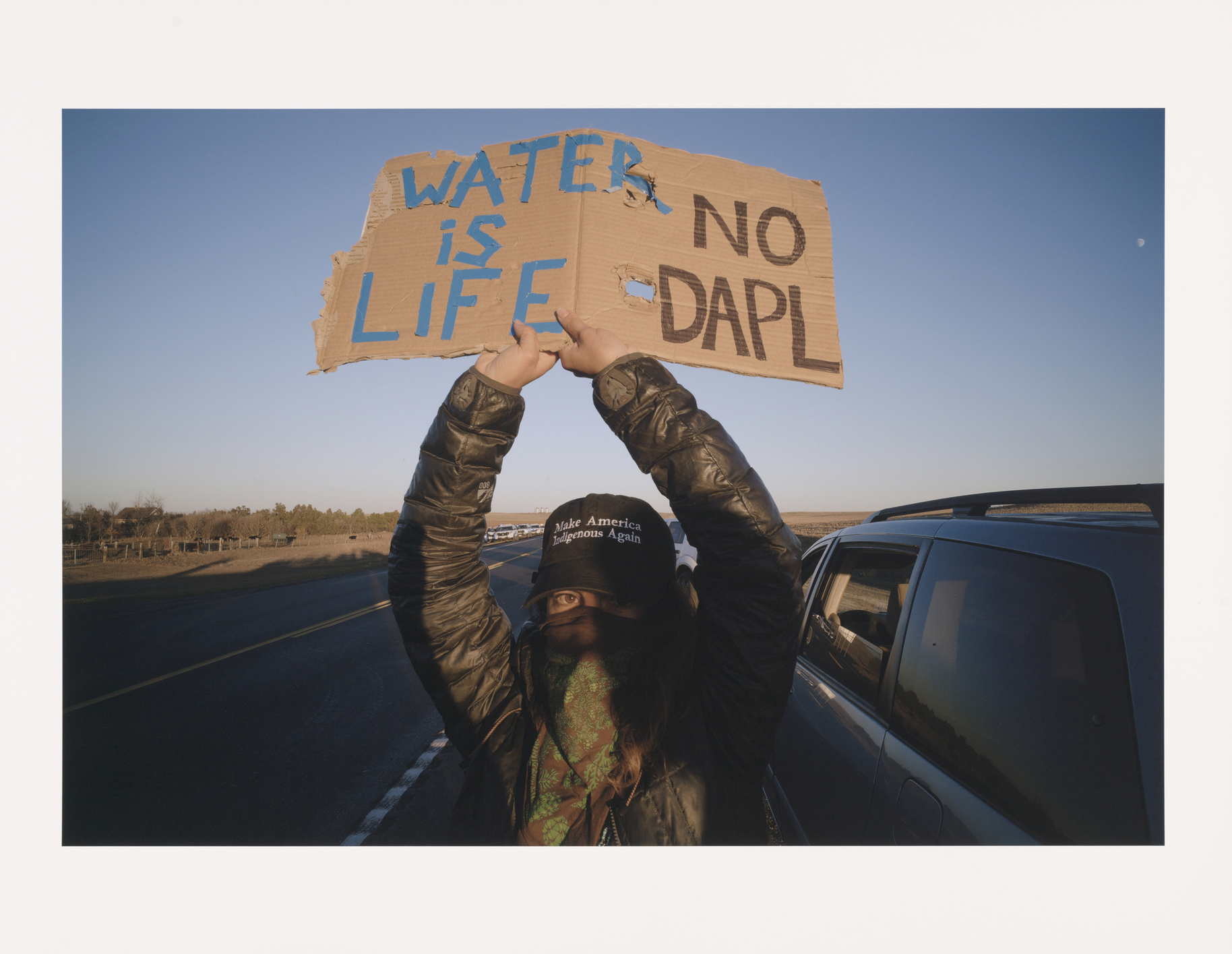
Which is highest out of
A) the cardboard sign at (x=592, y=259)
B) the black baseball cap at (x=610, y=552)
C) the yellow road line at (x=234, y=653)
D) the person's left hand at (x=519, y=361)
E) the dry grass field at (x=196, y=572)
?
the cardboard sign at (x=592, y=259)

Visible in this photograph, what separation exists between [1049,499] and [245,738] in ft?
18.3

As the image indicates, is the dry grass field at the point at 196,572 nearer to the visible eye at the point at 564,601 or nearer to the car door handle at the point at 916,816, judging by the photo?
the visible eye at the point at 564,601

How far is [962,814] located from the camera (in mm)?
1402

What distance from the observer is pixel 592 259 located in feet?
5.61

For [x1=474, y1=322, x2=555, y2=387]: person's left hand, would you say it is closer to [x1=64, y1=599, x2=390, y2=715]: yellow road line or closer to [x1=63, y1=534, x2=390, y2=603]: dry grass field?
[x1=64, y1=599, x2=390, y2=715]: yellow road line

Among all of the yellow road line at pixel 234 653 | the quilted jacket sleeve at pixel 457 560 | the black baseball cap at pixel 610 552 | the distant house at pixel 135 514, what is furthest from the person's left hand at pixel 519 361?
the distant house at pixel 135 514

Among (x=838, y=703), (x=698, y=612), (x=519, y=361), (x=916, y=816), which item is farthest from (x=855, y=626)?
(x=519, y=361)

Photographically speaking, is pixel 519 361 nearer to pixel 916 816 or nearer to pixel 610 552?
pixel 610 552

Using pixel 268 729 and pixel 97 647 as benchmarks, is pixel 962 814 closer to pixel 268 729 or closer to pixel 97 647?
pixel 268 729

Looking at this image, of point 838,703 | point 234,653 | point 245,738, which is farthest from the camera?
point 234,653

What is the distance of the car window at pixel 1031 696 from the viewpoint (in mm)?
1189

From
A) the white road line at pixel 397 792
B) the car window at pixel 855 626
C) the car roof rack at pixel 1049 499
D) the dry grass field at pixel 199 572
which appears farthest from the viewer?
the dry grass field at pixel 199 572

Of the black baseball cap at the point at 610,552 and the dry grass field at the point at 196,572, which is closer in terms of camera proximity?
the black baseball cap at the point at 610,552
